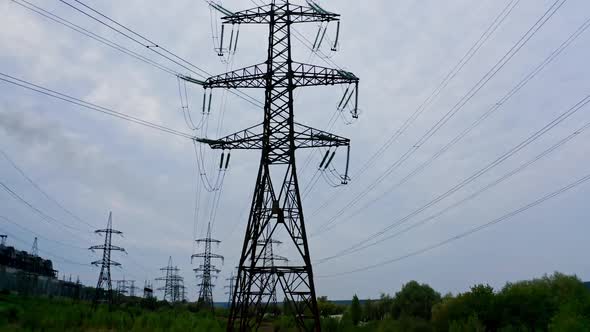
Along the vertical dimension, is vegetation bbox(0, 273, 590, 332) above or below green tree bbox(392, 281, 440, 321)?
below

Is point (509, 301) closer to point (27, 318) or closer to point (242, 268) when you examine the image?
point (242, 268)

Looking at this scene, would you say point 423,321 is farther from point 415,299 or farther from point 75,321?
point 415,299

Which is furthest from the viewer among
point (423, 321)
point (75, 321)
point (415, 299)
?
point (415, 299)

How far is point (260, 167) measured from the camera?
27594 millimetres

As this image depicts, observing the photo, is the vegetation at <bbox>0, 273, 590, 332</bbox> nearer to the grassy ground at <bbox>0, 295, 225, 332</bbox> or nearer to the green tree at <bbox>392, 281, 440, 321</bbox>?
the grassy ground at <bbox>0, 295, 225, 332</bbox>

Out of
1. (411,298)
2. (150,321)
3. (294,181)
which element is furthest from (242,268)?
(411,298)

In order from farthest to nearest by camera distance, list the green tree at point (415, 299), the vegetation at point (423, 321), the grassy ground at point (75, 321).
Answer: the green tree at point (415, 299) < the vegetation at point (423, 321) < the grassy ground at point (75, 321)

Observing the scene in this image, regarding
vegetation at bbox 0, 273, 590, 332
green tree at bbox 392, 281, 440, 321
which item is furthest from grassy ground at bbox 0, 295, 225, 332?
green tree at bbox 392, 281, 440, 321

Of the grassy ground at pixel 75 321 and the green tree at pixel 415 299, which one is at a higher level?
the green tree at pixel 415 299

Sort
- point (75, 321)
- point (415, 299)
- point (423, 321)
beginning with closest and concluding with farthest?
point (75, 321) → point (423, 321) → point (415, 299)

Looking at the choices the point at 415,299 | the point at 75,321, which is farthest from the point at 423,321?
the point at 415,299

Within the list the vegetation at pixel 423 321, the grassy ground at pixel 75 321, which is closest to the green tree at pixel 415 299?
the vegetation at pixel 423 321

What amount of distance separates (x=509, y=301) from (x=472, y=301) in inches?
126

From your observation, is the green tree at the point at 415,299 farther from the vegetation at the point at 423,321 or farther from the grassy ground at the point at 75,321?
the grassy ground at the point at 75,321
